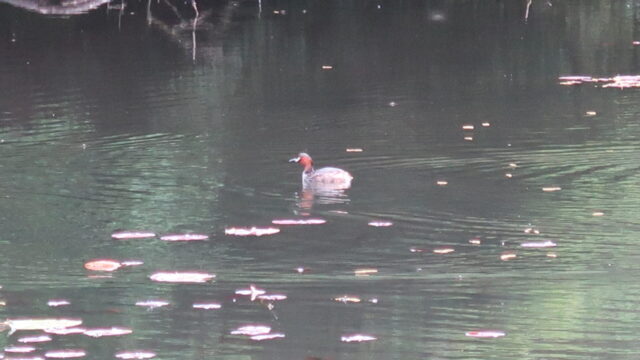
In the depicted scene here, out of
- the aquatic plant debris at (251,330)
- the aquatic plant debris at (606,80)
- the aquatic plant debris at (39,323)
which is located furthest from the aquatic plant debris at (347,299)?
the aquatic plant debris at (606,80)

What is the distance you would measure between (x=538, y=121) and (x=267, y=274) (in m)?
7.85

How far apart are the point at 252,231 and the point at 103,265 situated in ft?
5.11

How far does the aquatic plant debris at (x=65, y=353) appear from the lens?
7.40m

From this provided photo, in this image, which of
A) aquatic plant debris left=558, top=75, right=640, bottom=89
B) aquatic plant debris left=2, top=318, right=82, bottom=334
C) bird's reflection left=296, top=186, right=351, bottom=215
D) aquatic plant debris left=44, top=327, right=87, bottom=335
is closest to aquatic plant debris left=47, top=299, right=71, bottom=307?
aquatic plant debris left=2, top=318, right=82, bottom=334

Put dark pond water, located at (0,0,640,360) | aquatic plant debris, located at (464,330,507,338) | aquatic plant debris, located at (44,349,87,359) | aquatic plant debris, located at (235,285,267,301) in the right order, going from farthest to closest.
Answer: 1. aquatic plant debris, located at (235,285,267,301)
2. dark pond water, located at (0,0,640,360)
3. aquatic plant debris, located at (464,330,507,338)
4. aquatic plant debris, located at (44,349,87,359)

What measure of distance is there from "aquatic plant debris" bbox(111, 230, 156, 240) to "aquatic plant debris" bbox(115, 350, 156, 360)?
3279mm

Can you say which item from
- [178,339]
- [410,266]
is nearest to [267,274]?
[410,266]

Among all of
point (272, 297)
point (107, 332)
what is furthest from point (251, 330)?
point (107, 332)

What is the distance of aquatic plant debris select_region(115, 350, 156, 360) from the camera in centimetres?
745

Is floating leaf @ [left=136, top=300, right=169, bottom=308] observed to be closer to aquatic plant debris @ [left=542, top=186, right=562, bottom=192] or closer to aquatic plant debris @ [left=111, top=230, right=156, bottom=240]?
aquatic plant debris @ [left=111, top=230, right=156, bottom=240]

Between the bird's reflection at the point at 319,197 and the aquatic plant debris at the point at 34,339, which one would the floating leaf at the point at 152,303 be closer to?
the aquatic plant debris at the point at 34,339

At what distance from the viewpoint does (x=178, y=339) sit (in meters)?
7.84

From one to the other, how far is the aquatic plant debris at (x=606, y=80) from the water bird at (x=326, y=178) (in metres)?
8.19

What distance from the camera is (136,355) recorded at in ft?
24.6
